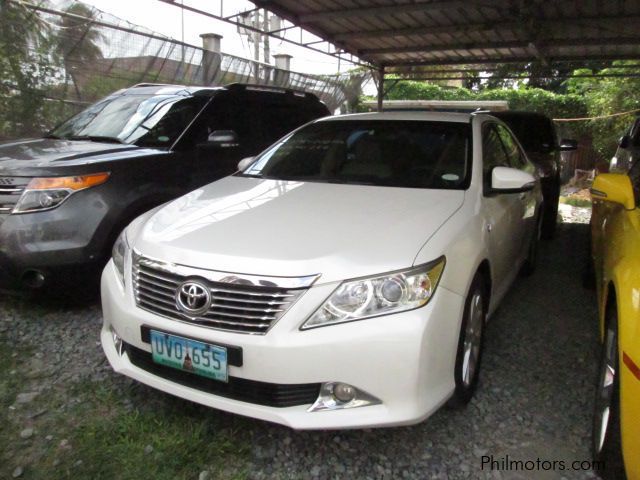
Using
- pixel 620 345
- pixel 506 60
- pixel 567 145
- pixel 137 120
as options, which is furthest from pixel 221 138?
pixel 506 60

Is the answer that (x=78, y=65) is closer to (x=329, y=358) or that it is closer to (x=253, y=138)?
(x=253, y=138)

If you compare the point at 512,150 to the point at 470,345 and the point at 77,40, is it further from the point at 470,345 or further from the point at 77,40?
the point at 77,40

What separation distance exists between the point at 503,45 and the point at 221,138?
7.19 meters

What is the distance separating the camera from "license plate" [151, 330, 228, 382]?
2090 mm

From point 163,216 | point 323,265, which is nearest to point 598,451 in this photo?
point 323,265

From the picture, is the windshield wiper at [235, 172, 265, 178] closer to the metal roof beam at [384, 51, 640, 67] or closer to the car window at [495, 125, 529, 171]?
the car window at [495, 125, 529, 171]

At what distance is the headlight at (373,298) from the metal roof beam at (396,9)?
6.14 metres

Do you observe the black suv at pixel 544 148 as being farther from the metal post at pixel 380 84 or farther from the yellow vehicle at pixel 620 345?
the metal post at pixel 380 84

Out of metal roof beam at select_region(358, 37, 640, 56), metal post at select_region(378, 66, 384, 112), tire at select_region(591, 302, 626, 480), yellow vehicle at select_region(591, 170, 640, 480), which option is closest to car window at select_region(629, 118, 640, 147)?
yellow vehicle at select_region(591, 170, 640, 480)

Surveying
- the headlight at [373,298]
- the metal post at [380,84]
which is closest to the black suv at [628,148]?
the headlight at [373,298]

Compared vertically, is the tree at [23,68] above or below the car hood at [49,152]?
above

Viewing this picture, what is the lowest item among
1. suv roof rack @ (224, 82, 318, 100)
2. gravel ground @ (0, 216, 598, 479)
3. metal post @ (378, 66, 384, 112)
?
gravel ground @ (0, 216, 598, 479)

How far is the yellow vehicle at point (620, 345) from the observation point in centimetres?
173

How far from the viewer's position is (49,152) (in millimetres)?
3656
